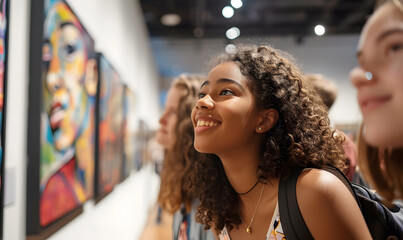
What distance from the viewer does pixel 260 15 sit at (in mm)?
5637

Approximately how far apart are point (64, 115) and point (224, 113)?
39.0 inches

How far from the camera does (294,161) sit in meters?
1.19

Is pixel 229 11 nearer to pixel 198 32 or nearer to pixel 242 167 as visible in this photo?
pixel 242 167

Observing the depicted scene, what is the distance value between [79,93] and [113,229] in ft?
6.32

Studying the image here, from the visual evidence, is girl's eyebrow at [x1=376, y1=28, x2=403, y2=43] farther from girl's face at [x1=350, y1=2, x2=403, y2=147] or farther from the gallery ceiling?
the gallery ceiling

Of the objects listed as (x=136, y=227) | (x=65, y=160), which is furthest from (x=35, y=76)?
(x=136, y=227)

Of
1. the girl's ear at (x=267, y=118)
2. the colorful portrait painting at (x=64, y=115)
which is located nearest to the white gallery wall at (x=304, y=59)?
the colorful portrait painting at (x=64, y=115)

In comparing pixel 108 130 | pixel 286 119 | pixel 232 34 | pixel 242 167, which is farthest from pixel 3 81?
pixel 232 34

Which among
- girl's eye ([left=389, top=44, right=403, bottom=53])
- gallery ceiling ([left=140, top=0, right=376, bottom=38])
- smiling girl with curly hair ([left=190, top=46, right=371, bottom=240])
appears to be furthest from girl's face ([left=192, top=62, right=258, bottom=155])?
gallery ceiling ([left=140, top=0, right=376, bottom=38])

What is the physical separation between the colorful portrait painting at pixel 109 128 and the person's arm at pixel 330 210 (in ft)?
5.97

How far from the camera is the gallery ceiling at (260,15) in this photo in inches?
207

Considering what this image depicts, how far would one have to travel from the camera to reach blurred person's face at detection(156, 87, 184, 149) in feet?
6.70

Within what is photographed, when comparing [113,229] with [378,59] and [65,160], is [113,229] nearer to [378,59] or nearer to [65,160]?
[65,160]

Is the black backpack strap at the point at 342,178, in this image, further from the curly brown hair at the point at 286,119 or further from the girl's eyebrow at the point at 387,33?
the girl's eyebrow at the point at 387,33
